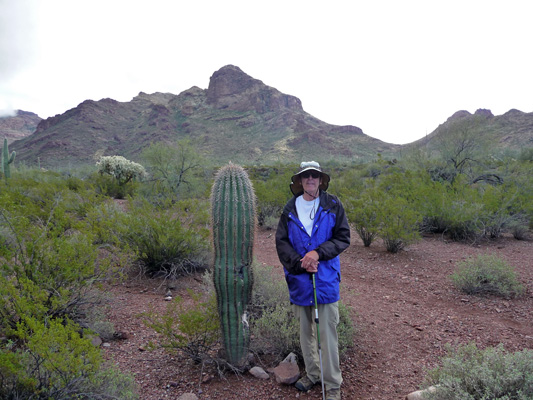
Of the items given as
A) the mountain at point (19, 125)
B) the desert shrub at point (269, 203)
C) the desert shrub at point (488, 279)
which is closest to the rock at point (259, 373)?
the desert shrub at point (488, 279)

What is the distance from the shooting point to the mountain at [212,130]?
174 ft

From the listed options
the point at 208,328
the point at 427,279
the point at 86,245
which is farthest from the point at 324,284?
the point at 427,279

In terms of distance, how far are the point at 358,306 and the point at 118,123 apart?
267 ft

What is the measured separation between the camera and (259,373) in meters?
3.13

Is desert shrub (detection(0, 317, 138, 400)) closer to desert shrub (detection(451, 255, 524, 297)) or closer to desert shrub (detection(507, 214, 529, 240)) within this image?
desert shrub (detection(451, 255, 524, 297))

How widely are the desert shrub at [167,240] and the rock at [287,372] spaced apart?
3.00m

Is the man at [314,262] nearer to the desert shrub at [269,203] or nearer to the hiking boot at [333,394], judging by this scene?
the hiking boot at [333,394]

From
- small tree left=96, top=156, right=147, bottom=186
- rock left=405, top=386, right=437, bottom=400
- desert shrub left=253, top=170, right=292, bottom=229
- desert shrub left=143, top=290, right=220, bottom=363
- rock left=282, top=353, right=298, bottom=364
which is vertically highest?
small tree left=96, top=156, right=147, bottom=186

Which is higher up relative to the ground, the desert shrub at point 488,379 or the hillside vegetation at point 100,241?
the hillside vegetation at point 100,241

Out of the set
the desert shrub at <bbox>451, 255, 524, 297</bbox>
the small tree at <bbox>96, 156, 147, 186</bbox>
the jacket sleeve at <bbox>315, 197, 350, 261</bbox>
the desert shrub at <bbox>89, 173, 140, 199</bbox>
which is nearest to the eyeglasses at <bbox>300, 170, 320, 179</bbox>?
the jacket sleeve at <bbox>315, 197, 350, 261</bbox>

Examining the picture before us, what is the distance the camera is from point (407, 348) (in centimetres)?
372

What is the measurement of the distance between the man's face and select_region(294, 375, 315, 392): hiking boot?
1775 millimetres

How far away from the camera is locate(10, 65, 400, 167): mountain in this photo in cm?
5294

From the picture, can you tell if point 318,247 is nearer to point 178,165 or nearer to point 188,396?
point 188,396
